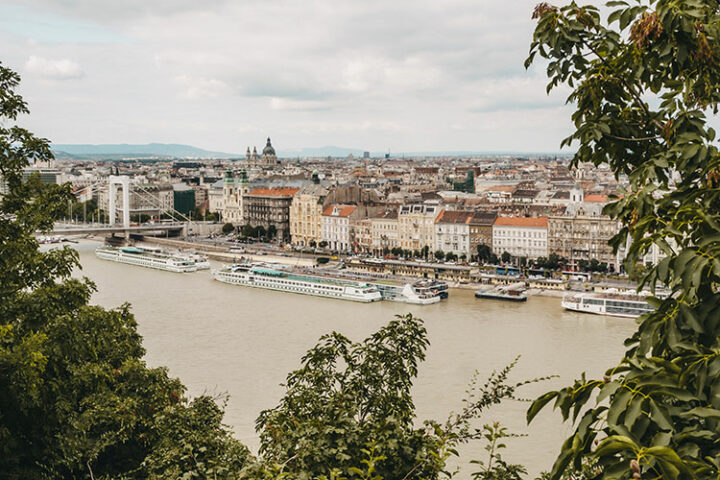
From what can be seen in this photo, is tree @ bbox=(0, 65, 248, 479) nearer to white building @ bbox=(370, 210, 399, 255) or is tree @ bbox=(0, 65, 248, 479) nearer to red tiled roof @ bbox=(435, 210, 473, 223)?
red tiled roof @ bbox=(435, 210, 473, 223)

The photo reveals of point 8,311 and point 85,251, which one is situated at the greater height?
point 8,311

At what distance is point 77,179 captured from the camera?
43.4 meters

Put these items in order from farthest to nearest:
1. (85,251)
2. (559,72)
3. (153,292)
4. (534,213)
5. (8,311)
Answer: (85,251)
(534,213)
(153,292)
(8,311)
(559,72)

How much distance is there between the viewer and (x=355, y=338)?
34.3 ft

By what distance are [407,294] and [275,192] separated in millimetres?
14959

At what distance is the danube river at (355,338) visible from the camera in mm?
6637

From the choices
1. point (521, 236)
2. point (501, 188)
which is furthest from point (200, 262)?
point (501, 188)

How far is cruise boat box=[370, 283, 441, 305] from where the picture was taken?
1437 centimetres

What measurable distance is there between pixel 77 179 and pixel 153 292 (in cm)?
3121

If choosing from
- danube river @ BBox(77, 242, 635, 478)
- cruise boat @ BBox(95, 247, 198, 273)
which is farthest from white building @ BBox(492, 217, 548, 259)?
cruise boat @ BBox(95, 247, 198, 273)

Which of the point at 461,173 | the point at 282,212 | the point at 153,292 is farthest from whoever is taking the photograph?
the point at 461,173

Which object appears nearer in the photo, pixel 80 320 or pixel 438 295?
pixel 80 320

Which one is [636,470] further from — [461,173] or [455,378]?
[461,173]

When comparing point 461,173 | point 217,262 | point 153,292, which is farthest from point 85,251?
point 461,173
